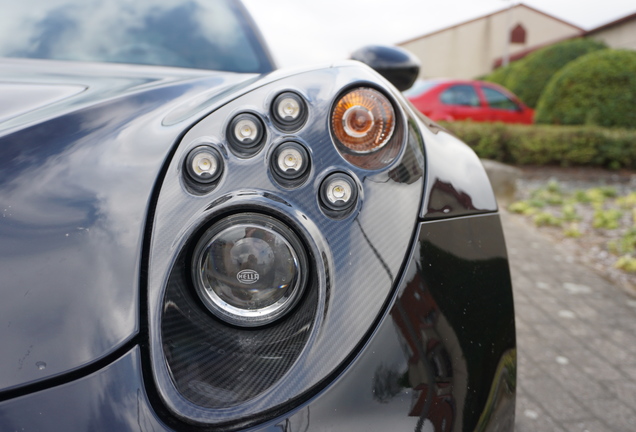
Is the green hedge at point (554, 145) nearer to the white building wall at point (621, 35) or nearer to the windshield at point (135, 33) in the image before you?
the windshield at point (135, 33)

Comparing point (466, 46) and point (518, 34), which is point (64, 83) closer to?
point (466, 46)

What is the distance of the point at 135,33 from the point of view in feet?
6.24

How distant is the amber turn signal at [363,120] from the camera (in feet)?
3.04

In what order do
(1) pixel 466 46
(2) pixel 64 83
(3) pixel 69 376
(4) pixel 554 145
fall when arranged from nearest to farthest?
1. (3) pixel 69 376
2. (2) pixel 64 83
3. (4) pixel 554 145
4. (1) pixel 466 46

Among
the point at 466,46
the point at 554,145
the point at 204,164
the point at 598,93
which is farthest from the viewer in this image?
the point at 466,46

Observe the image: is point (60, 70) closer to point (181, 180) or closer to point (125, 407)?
point (181, 180)

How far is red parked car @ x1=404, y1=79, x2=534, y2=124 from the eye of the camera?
8.75 m

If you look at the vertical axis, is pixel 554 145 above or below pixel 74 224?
above

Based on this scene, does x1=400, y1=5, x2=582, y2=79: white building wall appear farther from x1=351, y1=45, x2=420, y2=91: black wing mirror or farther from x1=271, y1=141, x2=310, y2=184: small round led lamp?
x1=271, y1=141, x2=310, y2=184: small round led lamp

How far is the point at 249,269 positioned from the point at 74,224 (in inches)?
11.2

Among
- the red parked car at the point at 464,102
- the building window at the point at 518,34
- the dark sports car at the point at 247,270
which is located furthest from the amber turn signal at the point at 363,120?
the building window at the point at 518,34

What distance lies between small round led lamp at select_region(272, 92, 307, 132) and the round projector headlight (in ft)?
0.59

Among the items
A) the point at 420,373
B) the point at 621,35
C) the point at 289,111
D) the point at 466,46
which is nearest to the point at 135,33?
the point at 289,111

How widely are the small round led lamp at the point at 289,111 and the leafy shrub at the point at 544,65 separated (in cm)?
1647
